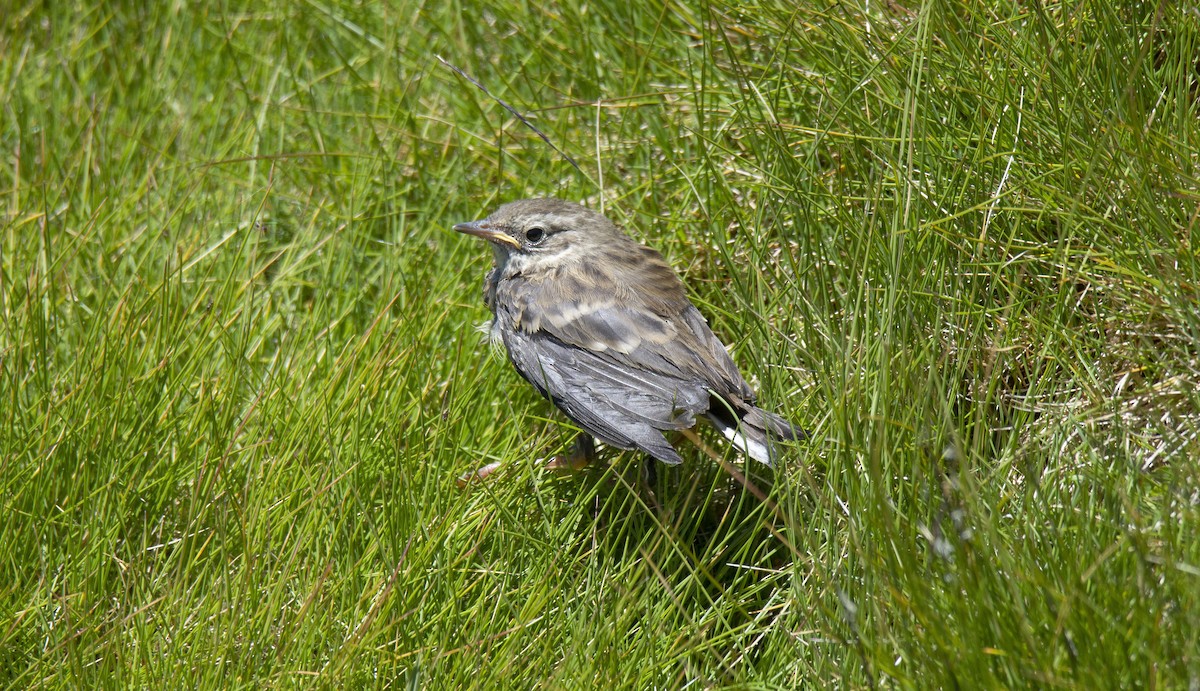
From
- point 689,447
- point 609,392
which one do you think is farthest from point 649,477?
point 609,392

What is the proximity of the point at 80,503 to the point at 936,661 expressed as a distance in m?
2.45

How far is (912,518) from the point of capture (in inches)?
112

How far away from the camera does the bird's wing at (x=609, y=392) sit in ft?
11.2

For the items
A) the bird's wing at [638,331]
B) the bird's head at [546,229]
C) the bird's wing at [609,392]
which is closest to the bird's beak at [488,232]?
the bird's head at [546,229]

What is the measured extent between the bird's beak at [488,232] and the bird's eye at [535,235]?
51 millimetres

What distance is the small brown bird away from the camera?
11.4 ft

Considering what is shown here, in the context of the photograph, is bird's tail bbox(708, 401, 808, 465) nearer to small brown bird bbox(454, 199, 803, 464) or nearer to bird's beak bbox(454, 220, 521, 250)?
small brown bird bbox(454, 199, 803, 464)

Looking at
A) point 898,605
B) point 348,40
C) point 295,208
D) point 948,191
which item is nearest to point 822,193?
point 948,191

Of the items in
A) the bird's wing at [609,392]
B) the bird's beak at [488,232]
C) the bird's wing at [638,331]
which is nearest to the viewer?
the bird's wing at [609,392]

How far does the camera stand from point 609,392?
3637mm

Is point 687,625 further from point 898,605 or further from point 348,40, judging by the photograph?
point 348,40

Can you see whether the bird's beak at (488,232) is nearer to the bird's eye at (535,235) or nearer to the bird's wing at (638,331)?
the bird's eye at (535,235)

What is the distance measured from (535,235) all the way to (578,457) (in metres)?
0.92

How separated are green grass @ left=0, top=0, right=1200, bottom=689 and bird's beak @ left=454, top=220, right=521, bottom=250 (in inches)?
10.5
